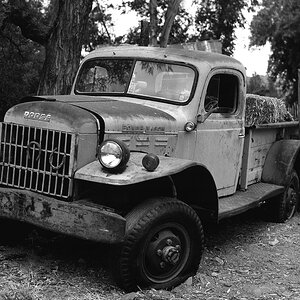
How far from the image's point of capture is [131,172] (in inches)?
148

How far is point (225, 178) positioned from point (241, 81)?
1047 mm

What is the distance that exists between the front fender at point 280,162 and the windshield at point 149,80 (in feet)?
6.38

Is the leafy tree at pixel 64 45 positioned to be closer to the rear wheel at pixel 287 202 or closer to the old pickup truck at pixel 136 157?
the old pickup truck at pixel 136 157

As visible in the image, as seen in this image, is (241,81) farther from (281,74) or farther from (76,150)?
(281,74)

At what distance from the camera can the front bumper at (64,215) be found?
3.65m

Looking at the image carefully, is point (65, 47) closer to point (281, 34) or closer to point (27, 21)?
point (27, 21)

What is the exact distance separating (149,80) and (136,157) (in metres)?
1.19

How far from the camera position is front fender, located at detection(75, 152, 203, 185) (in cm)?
366

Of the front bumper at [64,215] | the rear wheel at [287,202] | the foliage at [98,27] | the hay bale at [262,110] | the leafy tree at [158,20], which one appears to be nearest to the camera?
the front bumper at [64,215]

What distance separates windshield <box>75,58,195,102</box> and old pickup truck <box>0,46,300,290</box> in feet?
0.03

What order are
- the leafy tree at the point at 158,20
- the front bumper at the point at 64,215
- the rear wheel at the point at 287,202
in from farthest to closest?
the leafy tree at the point at 158,20 < the rear wheel at the point at 287,202 < the front bumper at the point at 64,215

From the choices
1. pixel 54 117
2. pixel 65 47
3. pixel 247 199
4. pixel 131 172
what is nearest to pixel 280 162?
pixel 247 199

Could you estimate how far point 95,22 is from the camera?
1712 centimetres

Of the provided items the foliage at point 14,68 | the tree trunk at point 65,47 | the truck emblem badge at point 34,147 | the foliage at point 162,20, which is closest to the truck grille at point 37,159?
the truck emblem badge at point 34,147
